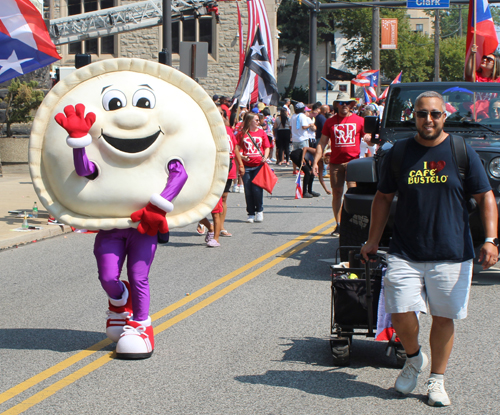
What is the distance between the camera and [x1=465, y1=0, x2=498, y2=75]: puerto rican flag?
37.2ft

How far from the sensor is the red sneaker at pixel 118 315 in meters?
5.21

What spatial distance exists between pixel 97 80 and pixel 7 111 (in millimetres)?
16550

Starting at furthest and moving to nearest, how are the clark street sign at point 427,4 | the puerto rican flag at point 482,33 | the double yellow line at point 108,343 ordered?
the clark street sign at point 427,4
the puerto rican flag at point 482,33
the double yellow line at point 108,343

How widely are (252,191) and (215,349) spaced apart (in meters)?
6.58

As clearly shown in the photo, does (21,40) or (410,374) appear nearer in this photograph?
(410,374)

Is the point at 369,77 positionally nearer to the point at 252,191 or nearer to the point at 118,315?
the point at 252,191

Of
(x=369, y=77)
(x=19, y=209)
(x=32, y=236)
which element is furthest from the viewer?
(x=369, y=77)

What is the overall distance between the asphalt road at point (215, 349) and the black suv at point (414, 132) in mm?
738

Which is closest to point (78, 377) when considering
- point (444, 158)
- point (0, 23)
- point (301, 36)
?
point (444, 158)

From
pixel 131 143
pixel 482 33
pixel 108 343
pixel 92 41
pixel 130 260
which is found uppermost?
pixel 92 41

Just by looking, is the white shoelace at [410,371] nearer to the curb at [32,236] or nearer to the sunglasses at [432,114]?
the sunglasses at [432,114]

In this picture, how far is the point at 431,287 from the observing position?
4.08m

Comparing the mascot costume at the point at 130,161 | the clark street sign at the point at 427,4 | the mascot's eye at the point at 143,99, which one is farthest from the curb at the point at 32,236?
the clark street sign at the point at 427,4

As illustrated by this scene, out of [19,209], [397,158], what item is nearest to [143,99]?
[397,158]
